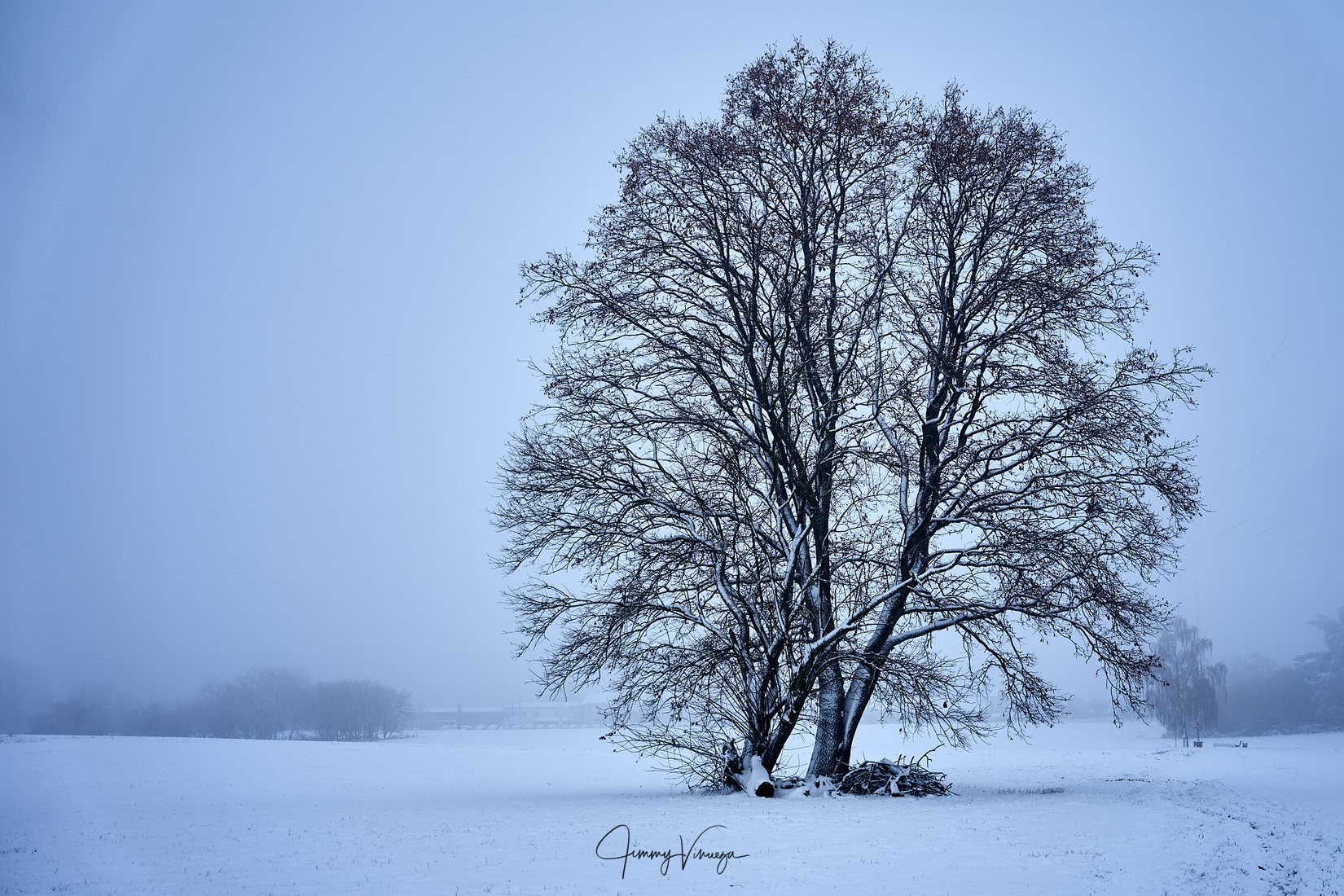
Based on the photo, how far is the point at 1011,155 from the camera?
16031mm

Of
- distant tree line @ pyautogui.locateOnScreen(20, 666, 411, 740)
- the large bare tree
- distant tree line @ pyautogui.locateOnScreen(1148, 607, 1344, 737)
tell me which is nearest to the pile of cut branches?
the large bare tree

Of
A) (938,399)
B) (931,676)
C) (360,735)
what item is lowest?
(360,735)

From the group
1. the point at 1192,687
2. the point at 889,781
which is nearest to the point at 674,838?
the point at 889,781

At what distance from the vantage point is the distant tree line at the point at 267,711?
66.9 m

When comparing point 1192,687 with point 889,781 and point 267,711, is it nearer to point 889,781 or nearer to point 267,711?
point 889,781

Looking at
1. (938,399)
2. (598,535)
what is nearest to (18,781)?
(598,535)

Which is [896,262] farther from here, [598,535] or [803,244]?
[598,535]

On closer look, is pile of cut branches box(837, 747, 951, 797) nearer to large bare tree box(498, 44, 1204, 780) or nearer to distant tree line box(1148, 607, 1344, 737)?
large bare tree box(498, 44, 1204, 780)

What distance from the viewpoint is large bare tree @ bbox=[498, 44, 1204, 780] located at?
47.2 ft

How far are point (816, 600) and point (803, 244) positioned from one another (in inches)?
272
